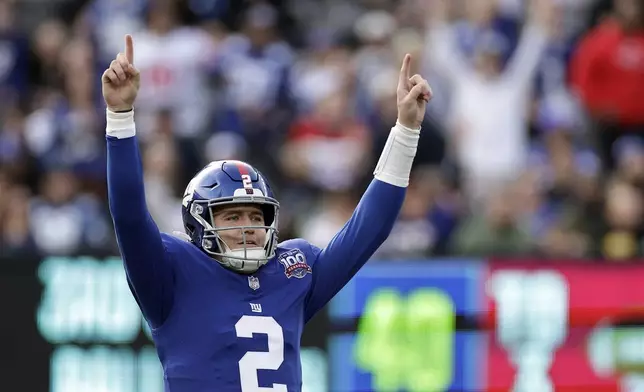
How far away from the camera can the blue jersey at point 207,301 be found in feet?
16.5

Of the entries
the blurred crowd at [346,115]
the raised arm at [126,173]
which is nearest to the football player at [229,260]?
the raised arm at [126,173]

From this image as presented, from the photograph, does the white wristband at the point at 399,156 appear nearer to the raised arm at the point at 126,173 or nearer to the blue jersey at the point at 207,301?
the blue jersey at the point at 207,301

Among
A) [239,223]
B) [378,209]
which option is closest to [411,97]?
[378,209]

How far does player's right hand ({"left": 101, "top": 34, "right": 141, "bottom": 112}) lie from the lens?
4.96m

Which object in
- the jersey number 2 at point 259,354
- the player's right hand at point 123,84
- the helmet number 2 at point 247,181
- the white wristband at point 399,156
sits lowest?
the jersey number 2 at point 259,354

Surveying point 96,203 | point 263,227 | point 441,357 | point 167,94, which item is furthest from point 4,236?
point 263,227

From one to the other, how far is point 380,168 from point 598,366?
437cm

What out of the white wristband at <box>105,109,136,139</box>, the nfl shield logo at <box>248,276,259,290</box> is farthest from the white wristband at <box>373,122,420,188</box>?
the white wristband at <box>105,109,136,139</box>

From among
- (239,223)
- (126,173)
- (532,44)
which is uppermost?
(532,44)

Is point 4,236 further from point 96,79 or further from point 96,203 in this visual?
point 96,79

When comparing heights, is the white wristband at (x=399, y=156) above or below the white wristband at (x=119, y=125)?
below

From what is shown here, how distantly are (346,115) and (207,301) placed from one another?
6.52 m

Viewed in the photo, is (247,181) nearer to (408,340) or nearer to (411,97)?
(411,97)

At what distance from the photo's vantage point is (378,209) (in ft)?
18.2
